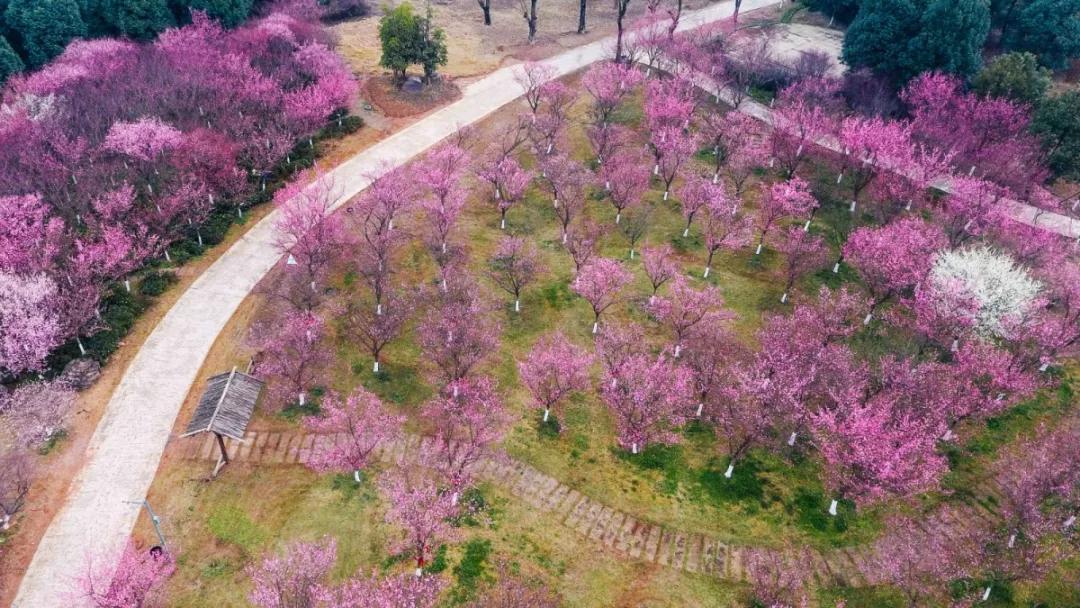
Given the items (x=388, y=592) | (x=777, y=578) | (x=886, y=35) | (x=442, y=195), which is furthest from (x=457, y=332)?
(x=886, y=35)

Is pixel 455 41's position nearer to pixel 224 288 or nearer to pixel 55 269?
pixel 224 288

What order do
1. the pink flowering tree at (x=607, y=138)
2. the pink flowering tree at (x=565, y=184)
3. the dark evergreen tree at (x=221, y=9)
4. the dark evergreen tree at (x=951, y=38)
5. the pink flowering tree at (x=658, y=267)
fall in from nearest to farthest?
the pink flowering tree at (x=658, y=267), the pink flowering tree at (x=565, y=184), the pink flowering tree at (x=607, y=138), the dark evergreen tree at (x=951, y=38), the dark evergreen tree at (x=221, y=9)

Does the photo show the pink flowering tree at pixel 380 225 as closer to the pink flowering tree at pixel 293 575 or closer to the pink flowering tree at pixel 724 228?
the pink flowering tree at pixel 293 575

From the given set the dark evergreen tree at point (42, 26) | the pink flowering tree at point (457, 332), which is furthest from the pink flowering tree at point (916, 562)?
the dark evergreen tree at point (42, 26)

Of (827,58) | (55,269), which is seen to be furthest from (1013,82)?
(55,269)

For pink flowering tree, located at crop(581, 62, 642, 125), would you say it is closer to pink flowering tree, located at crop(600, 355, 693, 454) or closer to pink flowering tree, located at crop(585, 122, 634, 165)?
pink flowering tree, located at crop(585, 122, 634, 165)
